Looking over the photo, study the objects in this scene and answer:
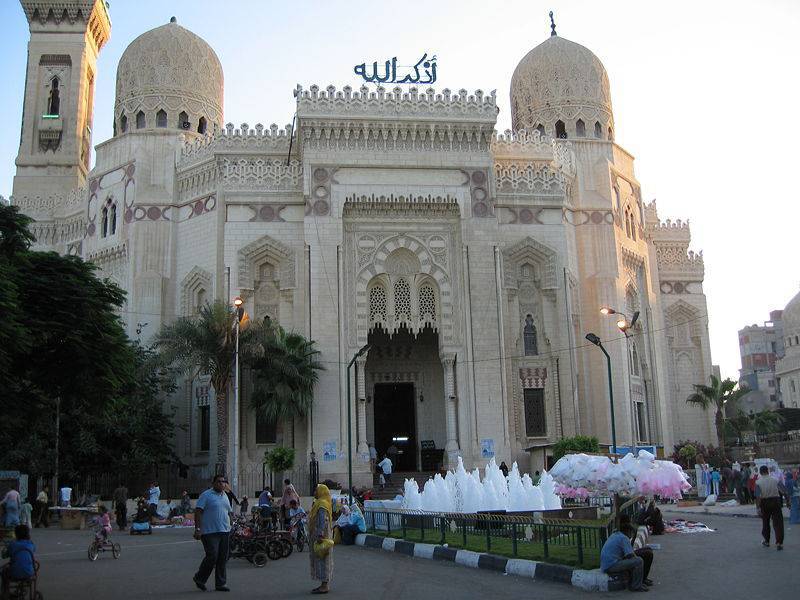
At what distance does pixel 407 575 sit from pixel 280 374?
18382 millimetres

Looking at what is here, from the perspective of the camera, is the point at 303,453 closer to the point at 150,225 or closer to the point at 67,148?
the point at 150,225

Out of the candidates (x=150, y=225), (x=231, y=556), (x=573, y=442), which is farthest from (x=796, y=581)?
(x=150, y=225)

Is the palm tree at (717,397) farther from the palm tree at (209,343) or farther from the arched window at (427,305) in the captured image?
the palm tree at (209,343)

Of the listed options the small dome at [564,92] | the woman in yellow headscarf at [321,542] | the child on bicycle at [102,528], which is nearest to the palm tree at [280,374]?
the child on bicycle at [102,528]

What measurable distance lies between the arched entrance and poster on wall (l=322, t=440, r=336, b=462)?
4.13 m

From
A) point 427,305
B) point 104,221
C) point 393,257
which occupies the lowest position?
point 427,305

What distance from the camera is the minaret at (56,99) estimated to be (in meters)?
43.5

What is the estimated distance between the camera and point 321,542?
11391mm

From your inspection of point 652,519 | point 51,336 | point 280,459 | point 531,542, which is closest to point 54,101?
point 280,459

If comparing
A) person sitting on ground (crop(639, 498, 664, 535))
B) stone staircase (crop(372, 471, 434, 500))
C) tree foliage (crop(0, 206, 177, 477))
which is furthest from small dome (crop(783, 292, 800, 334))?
tree foliage (crop(0, 206, 177, 477))

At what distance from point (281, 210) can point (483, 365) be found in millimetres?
10067

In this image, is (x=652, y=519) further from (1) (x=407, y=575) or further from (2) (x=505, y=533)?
(1) (x=407, y=575)

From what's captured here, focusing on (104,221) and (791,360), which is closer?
(104,221)

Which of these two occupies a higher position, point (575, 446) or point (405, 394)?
point (405, 394)
